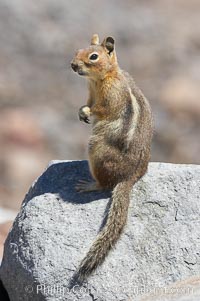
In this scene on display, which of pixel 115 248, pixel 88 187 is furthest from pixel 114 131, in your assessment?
pixel 115 248

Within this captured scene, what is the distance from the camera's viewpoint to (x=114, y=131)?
380 inches

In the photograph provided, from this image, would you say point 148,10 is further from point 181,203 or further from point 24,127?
point 181,203

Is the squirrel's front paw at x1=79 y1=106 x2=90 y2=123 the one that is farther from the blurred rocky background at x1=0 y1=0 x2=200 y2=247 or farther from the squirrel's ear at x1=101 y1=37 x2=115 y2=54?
the blurred rocky background at x1=0 y1=0 x2=200 y2=247

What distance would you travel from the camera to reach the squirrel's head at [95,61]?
9883 millimetres

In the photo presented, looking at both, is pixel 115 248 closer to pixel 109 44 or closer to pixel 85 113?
pixel 85 113

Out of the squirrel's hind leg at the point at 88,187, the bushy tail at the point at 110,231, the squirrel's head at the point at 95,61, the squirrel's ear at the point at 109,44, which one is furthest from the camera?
the squirrel's ear at the point at 109,44

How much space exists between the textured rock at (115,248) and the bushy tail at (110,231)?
0.07 metres

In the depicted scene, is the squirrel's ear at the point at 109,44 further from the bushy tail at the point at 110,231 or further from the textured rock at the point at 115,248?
the bushy tail at the point at 110,231

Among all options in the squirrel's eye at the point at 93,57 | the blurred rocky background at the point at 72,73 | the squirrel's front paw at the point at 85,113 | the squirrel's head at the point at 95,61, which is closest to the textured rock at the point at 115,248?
the squirrel's front paw at the point at 85,113

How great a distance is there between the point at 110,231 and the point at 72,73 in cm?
1606

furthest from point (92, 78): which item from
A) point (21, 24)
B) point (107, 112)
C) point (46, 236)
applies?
point (21, 24)

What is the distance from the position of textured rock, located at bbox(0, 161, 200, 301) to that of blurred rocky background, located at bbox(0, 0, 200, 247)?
1006 centimetres

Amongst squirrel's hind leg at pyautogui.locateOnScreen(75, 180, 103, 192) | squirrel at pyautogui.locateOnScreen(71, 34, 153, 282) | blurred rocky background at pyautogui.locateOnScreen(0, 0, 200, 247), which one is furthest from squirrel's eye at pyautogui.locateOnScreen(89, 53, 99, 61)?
blurred rocky background at pyautogui.locateOnScreen(0, 0, 200, 247)

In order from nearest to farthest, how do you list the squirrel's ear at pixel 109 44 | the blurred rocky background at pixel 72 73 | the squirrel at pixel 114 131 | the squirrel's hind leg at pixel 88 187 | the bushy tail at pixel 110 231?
1. the bushy tail at pixel 110 231
2. the squirrel at pixel 114 131
3. the squirrel's hind leg at pixel 88 187
4. the squirrel's ear at pixel 109 44
5. the blurred rocky background at pixel 72 73
